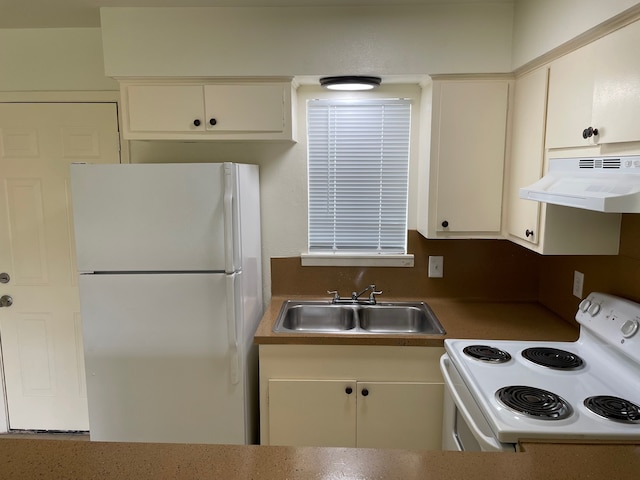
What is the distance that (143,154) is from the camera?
8.34 feet

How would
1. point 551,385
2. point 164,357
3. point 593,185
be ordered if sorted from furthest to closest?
1. point 164,357
2. point 551,385
3. point 593,185

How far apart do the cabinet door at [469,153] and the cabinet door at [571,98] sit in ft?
1.23

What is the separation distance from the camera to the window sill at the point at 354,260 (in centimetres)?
260

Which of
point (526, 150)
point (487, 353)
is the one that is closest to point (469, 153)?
point (526, 150)

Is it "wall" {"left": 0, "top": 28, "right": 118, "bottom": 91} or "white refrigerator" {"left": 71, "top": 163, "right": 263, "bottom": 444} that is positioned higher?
"wall" {"left": 0, "top": 28, "right": 118, "bottom": 91}

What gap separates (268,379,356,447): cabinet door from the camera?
208 cm

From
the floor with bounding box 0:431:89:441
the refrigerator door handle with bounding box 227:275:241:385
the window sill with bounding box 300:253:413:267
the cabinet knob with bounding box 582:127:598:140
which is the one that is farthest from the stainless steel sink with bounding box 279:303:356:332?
the floor with bounding box 0:431:89:441

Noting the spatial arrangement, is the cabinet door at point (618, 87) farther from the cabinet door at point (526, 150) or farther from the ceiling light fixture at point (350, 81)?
the ceiling light fixture at point (350, 81)

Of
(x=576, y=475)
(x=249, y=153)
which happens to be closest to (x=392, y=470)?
(x=576, y=475)

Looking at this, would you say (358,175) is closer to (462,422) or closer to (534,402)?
(462,422)

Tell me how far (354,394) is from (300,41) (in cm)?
170

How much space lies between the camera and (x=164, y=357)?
6.70 ft

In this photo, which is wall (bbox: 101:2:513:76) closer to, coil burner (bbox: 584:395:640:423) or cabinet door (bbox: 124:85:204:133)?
cabinet door (bbox: 124:85:204:133)

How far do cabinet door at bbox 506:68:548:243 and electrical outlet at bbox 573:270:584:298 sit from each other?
37cm
